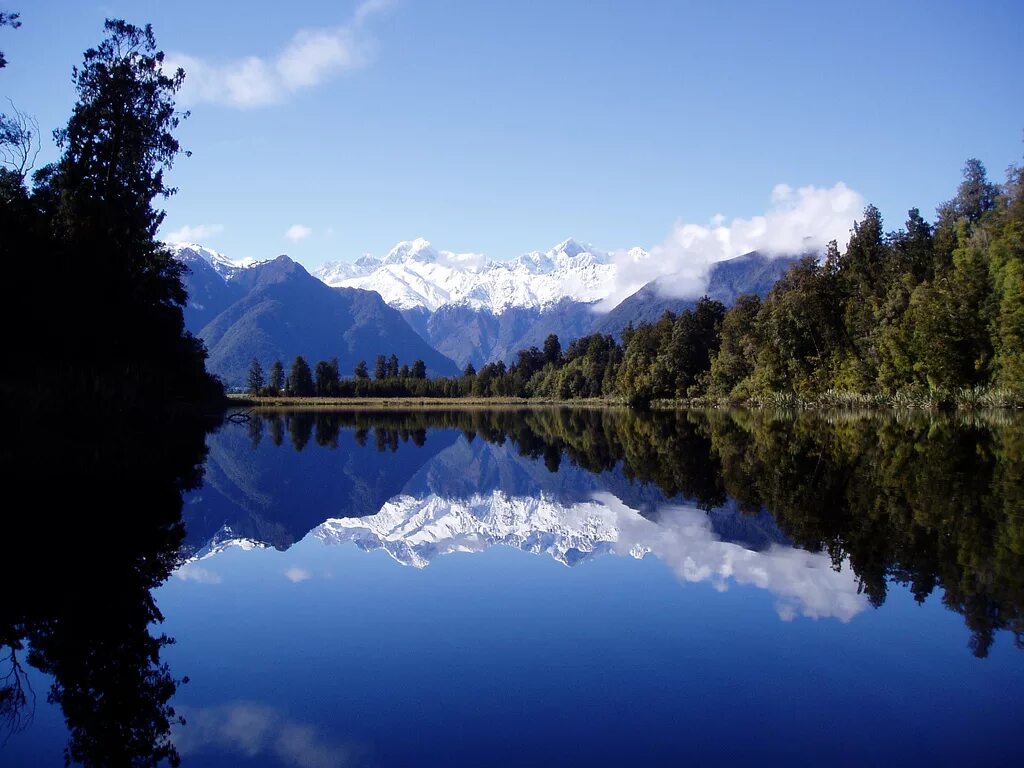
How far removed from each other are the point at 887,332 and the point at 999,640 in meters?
74.7

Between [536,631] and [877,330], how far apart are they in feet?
265

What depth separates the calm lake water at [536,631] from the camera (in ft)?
21.3

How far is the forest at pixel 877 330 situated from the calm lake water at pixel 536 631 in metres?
53.0

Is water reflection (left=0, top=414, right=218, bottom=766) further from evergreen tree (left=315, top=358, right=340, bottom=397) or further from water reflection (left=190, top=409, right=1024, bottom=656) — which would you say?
evergreen tree (left=315, top=358, right=340, bottom=397)

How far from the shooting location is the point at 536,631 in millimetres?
9703

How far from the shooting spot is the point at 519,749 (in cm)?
629

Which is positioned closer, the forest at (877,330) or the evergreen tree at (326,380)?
the forest at (877,330)

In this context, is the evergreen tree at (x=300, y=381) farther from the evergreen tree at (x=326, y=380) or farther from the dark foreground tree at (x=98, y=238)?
the dark foreground tree at (x=98, y=238)

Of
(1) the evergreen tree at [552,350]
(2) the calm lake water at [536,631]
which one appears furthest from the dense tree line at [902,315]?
(1) the evergreen tree at [552,350]

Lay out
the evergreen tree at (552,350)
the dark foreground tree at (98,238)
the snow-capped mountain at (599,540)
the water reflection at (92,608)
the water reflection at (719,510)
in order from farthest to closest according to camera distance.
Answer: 1. the evergreen tree at (552,350)
2. the dark foreground tree at (98,238)
3. the water reflection at (719,510)
4. the snow-capped mountain at (599,540)
5. the water reflection at (92,608)

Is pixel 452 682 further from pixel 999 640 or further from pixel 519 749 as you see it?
pixel 999 640

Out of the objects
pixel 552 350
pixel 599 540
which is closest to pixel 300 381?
pixel 552 350

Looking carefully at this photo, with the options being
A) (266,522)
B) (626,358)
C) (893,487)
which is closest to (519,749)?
(266,522)

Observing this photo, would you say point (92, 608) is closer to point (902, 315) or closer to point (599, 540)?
point (599, 540)
